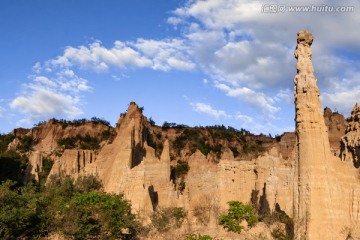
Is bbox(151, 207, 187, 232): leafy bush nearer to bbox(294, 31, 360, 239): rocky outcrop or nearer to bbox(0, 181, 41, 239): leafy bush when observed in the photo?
bbox(0, 181, 41, 239): leafy bush

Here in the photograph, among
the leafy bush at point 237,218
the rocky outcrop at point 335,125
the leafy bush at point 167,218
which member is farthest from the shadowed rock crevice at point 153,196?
the rocky outcrop at point 335,125

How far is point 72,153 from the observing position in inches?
2667

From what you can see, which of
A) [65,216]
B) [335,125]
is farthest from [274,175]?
[335,125]

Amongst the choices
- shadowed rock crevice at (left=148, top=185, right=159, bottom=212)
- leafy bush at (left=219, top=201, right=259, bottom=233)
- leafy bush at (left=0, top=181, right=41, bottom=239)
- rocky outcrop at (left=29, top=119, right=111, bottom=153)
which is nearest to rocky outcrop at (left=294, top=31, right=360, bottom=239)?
leafy bush at (left=219, top=201, right=259, bottom=233)

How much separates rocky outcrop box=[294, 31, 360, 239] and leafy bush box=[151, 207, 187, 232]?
989 centimetres

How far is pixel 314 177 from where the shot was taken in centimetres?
2723

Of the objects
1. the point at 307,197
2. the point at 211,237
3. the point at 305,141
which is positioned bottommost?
the point at 211,237

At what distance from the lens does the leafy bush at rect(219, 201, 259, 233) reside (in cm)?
3350

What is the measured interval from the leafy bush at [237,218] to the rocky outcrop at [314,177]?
6.23 meters

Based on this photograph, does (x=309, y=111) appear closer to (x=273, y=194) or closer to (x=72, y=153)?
(x=273, y=194)

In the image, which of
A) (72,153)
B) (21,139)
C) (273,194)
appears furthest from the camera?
(21,139)

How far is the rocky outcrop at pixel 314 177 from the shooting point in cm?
2705

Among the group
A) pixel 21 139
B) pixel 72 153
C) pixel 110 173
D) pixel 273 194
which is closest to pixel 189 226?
pixel 273 194

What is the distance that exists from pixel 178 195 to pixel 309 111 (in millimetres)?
20077
